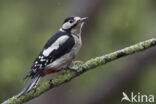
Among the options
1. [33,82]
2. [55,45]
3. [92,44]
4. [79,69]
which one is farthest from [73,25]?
[92,44]

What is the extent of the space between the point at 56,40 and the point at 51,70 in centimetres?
28

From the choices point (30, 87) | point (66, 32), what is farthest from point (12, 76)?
point (30, 87)

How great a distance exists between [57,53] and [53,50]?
0.09 meters

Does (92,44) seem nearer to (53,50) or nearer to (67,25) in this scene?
(67,25)

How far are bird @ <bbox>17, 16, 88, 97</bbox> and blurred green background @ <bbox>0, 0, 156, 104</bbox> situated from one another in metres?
3.04

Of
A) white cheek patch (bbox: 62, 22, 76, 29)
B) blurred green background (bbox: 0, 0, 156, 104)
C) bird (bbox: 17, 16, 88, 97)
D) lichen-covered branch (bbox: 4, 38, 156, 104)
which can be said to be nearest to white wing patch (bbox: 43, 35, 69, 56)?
bird (bbox: 17, 16, 88, 97)

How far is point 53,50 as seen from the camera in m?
4.86

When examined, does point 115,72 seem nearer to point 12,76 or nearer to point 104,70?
point 104,70

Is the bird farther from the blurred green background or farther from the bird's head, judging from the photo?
the blurred green background

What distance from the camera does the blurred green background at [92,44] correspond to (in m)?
8.60

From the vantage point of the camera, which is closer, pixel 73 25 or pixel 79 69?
pixel 79 69

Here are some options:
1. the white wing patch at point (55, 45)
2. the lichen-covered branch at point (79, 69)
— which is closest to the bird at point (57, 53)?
the white wing patch at point (55, 45)

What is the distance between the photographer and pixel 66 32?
5.30 meters

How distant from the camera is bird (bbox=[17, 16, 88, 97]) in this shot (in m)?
4.66
